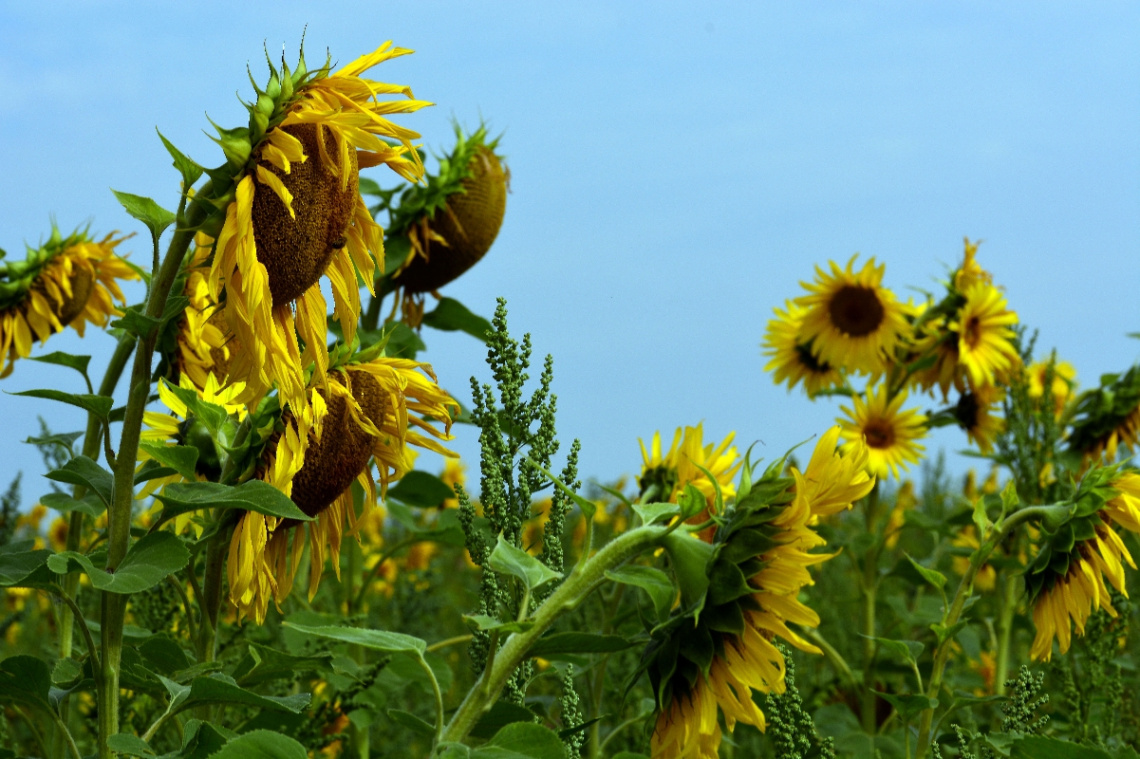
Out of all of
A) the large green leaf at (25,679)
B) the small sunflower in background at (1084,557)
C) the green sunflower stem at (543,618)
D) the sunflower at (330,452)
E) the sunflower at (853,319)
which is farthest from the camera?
the sunflower at (853,319)

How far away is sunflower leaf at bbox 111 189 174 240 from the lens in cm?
117

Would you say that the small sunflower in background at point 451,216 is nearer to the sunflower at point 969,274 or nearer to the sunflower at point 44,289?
the sunflower at point 44,289

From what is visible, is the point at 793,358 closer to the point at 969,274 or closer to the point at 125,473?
the point at 969,274

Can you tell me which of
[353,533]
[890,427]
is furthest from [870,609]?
→ [353,533]

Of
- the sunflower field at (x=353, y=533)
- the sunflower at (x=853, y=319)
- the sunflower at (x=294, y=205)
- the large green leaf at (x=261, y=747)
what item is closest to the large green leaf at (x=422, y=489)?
the sunflower field at (x=353, y=533)

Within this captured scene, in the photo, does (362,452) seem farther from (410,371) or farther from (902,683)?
(902,683)

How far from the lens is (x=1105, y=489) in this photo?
1.57 meters

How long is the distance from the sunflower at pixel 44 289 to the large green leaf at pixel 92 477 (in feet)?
3.88

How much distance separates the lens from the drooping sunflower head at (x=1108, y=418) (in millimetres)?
3287

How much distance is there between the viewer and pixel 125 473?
3.87 feet

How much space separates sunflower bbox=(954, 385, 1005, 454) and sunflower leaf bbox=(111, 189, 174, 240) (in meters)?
2.83

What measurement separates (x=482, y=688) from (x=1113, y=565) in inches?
38.2

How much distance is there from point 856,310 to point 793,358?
0.38 metres

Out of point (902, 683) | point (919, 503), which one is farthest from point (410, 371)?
point (919, 503)
